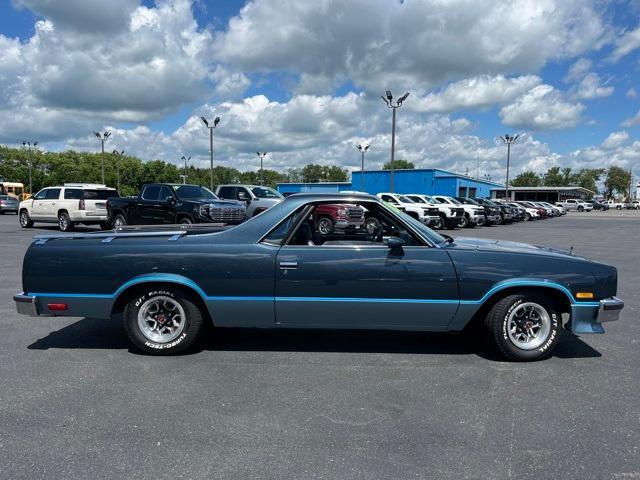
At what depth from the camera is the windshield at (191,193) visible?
15.0 metres

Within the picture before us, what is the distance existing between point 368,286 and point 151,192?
1297cm

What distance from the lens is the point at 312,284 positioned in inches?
162

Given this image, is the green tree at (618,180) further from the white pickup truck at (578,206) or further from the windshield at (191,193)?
the windshield at (191,193)

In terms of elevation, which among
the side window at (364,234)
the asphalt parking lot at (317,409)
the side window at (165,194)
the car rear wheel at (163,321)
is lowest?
the asphalt parking lot at (317,409)

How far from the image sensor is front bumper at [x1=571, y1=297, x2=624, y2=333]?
4113 millimetres

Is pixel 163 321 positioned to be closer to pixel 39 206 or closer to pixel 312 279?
pixel 312 279

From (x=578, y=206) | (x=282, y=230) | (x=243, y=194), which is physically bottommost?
(x=282, y=230)

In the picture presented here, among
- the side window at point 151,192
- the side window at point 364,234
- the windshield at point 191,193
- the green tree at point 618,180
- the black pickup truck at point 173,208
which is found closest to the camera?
the side window at point 364,234

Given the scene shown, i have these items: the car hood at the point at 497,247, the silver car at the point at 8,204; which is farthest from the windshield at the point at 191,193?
the silver car at the point at 8,204

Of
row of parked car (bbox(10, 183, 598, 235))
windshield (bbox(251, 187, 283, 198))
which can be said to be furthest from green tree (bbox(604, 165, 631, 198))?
windshield (bbox(251, 187, 283, 198))

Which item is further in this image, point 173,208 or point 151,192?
point 151,192

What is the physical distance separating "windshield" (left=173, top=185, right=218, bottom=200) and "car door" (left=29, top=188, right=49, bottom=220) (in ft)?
24.1

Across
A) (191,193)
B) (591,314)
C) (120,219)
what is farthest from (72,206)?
(591,314)

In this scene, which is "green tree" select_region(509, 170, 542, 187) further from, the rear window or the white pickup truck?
the rear window
